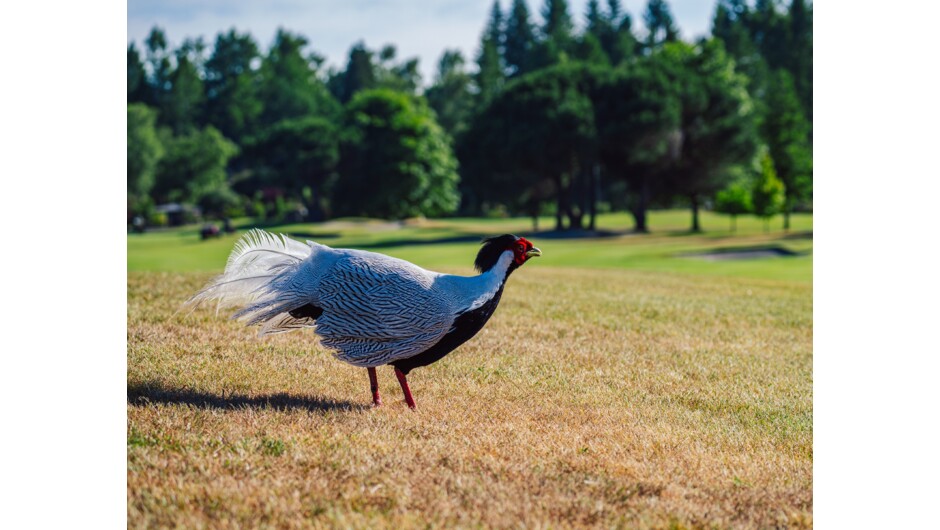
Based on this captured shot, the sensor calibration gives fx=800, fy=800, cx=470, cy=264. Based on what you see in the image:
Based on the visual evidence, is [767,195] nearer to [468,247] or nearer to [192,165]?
[468,247]

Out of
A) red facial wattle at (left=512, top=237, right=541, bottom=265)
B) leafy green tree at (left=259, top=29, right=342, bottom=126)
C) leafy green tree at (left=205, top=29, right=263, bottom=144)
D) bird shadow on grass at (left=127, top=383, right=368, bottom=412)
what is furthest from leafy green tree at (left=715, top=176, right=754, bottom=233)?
bird shadow on grass at (left=127, top=383, right=368, bottom=412)

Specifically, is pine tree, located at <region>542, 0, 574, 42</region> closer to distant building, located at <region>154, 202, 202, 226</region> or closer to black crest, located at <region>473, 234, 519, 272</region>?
distant building, located at <region>154, 202, 202, 226</region>

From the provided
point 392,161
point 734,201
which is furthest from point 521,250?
point 734,201

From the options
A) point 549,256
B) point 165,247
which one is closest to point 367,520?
point 165,247

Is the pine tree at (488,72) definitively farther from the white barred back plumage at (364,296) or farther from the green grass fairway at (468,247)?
the white barred back plumage at (364,296)

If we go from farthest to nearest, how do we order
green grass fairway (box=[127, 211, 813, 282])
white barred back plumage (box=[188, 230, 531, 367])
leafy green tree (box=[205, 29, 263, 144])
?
green grass fairway (box=[127, 211, 813, 282]) < leafy green tree (box=[205, 29, 263, 144]) < white barred back plumage (box=[188, 230, 531, 367])

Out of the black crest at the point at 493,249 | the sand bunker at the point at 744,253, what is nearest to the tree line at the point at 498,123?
the black crest at the point at 493,249

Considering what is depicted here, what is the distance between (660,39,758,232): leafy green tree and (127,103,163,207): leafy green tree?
113 feet

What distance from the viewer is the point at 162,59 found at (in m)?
7.07

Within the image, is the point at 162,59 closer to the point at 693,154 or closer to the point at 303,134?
the point at 303,134

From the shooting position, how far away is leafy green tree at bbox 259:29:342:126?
8.23 m

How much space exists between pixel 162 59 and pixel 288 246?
2.51 m
